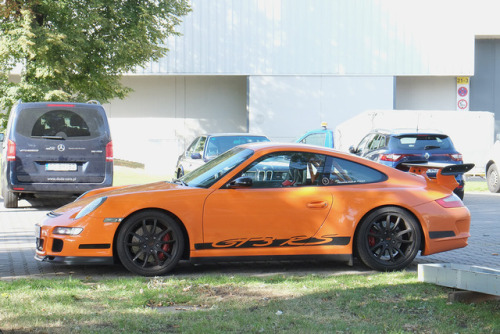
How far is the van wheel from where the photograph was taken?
14141 millimetres

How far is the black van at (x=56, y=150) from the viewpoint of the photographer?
Result: 13.4 m

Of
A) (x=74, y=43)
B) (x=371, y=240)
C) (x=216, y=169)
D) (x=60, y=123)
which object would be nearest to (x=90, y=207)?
(x=216, y=169)

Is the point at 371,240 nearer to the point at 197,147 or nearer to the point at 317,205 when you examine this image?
the point at 317,205

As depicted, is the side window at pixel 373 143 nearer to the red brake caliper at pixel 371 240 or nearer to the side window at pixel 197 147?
the side window at pixel 197 147

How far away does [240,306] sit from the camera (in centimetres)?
605

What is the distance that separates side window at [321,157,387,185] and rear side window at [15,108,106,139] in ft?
22.0

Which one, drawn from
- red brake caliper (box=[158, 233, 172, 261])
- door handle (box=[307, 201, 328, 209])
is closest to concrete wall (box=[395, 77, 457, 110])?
door handle (box=[307, 201, 328, 209])

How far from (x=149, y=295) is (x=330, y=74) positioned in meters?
32.7

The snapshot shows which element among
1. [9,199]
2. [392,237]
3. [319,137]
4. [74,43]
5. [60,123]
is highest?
[74,43]

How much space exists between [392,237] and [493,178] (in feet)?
43.0

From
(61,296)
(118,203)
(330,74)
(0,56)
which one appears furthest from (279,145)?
(330,74)

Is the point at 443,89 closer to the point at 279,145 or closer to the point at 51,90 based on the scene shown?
the point at 51,90

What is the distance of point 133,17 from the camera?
28.8 m

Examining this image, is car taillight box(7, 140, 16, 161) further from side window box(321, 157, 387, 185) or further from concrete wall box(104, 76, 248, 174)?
concrete wall box(104, 76, 248, 174)
